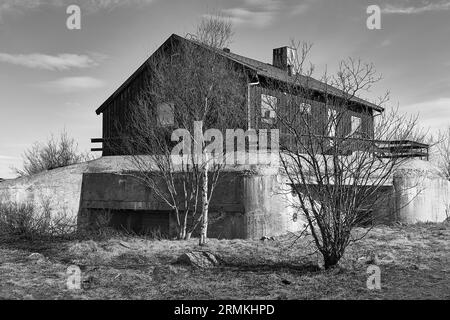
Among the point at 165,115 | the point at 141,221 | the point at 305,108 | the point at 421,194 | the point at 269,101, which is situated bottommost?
the point at 141,221

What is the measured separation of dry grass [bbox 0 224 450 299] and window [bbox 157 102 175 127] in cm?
390

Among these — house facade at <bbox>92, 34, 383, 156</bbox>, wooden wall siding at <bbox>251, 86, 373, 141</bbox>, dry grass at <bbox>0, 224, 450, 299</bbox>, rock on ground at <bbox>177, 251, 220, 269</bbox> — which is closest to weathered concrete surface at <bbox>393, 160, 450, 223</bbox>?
house facade at <bbox>92, 34, 383, 156</bbox>

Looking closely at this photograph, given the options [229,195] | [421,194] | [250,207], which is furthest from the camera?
[421,194]

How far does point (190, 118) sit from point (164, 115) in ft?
5.50

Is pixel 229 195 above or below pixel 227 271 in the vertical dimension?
above

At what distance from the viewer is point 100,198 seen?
58.7ft

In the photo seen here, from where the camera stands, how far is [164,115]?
50.0ft

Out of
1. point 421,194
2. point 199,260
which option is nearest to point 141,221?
point 199,260

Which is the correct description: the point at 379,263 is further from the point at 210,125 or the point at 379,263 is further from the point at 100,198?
the point at 100,198

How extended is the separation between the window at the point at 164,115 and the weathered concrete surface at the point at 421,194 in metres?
8.70

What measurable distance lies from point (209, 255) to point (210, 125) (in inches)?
201

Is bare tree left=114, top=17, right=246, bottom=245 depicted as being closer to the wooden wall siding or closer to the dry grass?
the dry grass

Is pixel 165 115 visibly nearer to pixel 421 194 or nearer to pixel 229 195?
pixel 229 195

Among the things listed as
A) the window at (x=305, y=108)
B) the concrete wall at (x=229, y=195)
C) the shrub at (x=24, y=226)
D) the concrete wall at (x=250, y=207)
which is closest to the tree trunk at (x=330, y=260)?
the window at (x=305, y=108)
